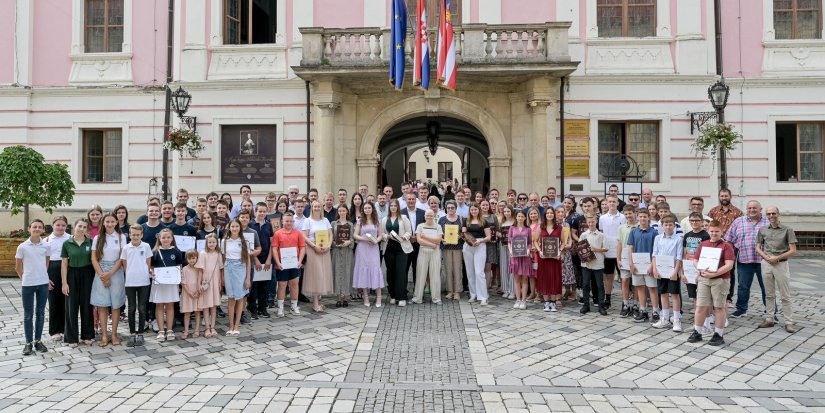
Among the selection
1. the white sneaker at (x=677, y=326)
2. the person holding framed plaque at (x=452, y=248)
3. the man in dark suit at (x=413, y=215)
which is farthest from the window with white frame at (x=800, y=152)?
the man in dark suit at (x=413, y=215)

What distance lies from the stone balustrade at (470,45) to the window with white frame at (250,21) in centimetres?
314

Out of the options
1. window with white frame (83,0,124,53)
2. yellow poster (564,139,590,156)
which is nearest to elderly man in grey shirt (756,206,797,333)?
yellow poster (564,139,590,156)

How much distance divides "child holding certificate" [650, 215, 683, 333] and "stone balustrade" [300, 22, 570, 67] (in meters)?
6.80

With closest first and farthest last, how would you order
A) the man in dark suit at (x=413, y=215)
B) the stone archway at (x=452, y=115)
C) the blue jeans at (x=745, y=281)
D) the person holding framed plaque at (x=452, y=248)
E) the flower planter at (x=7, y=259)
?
the blue jeans at (x=745, y=281) < the person holding framed plaque at (x=452, y=248) < the man in dark suit at (x=413, y=215) < the flower planter at (x=7, y=259) < the stone archway at (x=452, y=115)

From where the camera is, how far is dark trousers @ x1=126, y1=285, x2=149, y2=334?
6.91 meters

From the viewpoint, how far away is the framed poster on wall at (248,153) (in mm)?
15398

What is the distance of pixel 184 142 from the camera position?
1446cm

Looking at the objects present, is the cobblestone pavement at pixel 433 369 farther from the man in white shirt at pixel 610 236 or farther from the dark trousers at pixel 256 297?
the man in white shirt at pixel 610 236

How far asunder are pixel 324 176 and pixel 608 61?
860 cm

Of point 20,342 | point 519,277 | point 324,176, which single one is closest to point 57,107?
point 324,176

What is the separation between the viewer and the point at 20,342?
23.1ft

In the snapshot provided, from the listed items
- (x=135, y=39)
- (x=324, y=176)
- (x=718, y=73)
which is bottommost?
(x=324, y=176)

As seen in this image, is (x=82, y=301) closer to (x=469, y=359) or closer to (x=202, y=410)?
(x=202, y=410)

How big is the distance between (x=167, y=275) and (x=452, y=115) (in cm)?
958
